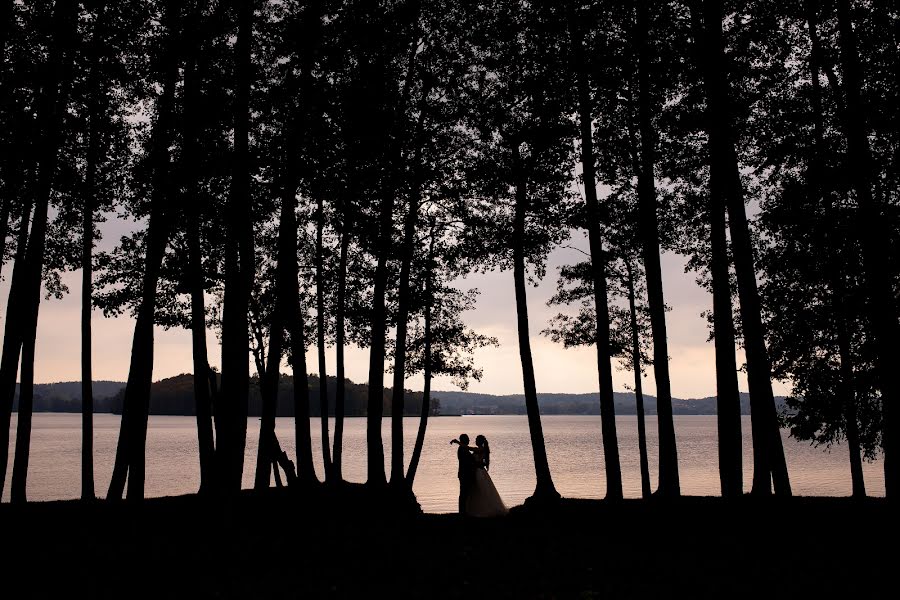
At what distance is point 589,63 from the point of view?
1778cm

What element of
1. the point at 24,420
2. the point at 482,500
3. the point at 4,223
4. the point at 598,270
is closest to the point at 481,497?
the point at 482,500

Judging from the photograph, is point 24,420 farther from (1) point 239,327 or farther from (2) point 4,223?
(1) point 239,327

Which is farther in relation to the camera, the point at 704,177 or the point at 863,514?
the point at 704,177

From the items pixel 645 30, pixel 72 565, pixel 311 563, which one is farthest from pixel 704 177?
pixel 72 565

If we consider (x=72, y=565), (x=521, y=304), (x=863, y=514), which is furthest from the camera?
(x=521, y=304)

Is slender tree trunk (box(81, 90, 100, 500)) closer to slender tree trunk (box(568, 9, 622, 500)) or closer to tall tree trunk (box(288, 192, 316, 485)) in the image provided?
tall tree trunk (box(288, 192, 316, 485))

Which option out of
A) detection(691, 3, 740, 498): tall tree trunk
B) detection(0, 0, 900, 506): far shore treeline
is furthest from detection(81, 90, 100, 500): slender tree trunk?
detection(691, 3, 740, 498): tall tree trunk

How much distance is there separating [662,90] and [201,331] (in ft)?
48.7

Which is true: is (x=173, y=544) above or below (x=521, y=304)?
below

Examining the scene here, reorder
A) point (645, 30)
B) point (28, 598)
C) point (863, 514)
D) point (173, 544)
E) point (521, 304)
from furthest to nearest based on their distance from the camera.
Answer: point (521, 304) → point (645, 30) → point (863, 514) → point (173, 544) → point (28, 598)

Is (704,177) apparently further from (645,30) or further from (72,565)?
(72,565)

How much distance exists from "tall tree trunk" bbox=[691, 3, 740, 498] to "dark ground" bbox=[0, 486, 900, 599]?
1195mm

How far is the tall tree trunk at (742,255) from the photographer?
1347 cm

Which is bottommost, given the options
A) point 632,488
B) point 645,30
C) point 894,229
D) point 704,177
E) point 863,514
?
point 632,488
